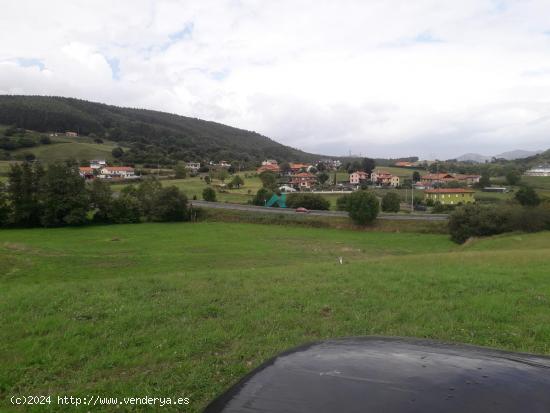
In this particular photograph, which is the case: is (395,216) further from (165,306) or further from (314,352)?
(314,352)

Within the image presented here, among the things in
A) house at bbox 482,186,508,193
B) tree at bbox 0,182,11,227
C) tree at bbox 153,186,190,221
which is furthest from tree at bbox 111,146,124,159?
house at bbox 482,186,508,193

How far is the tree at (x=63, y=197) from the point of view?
51125mm

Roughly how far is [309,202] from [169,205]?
20.8m

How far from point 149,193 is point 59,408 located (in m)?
56.6

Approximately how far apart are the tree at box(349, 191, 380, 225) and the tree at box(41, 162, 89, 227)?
33.4 meters

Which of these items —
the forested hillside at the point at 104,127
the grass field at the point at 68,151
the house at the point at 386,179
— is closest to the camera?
the house at the point at 386,179

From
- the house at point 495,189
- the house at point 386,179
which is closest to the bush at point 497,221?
the house at point 495,189

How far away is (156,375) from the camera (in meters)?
5.56

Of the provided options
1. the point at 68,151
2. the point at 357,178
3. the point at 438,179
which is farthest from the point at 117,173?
the point at 438,179

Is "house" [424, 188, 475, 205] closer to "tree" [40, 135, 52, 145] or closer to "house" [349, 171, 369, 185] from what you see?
"house" [349, 171, 369, 185]

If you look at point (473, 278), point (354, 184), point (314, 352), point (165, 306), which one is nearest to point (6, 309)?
point (165, 306)

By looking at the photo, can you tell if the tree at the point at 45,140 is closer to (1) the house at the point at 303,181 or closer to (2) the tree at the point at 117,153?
(2) the tree at the point at 117,153

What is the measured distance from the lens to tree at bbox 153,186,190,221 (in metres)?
57.3

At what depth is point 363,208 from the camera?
52312 millimetres
